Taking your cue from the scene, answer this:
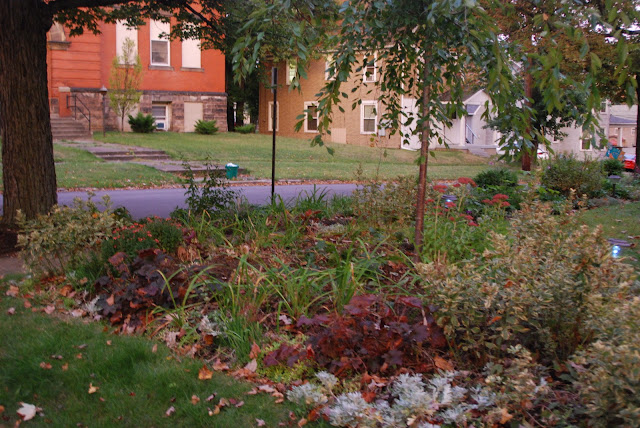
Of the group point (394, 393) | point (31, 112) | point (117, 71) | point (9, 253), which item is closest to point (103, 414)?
point (394, 393)

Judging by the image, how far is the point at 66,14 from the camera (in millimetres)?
10031

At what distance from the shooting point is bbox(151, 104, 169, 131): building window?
32750mm

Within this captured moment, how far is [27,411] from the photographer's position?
3.60 m

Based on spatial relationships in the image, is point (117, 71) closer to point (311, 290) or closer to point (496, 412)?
point (311, 290)

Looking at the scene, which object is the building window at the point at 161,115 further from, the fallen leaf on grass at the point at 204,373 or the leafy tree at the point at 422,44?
the fallen leaf on grass at the point at 204,373

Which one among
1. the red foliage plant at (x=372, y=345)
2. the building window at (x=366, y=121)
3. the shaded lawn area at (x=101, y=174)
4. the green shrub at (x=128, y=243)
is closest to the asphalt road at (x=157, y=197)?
the shaded lawn area at (x=101, y=174)

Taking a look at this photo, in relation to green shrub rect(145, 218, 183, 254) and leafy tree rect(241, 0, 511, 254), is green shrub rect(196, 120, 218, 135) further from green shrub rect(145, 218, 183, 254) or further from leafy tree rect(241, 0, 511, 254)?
leafy tree rect(241, 0, 511, 254)

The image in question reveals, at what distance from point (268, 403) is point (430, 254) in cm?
282

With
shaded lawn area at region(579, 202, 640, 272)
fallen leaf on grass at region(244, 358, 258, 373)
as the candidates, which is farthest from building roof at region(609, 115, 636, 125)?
fallen leaf on grass at region(244, 358, 258, 373)

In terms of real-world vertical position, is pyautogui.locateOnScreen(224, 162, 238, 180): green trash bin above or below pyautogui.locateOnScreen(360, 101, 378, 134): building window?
below

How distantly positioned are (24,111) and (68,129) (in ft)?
69.0

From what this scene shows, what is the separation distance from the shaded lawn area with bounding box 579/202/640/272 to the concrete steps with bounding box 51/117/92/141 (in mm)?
22067

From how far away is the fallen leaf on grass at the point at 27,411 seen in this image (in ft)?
11.7

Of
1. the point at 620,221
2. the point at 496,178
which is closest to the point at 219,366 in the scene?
the point at 620,221
